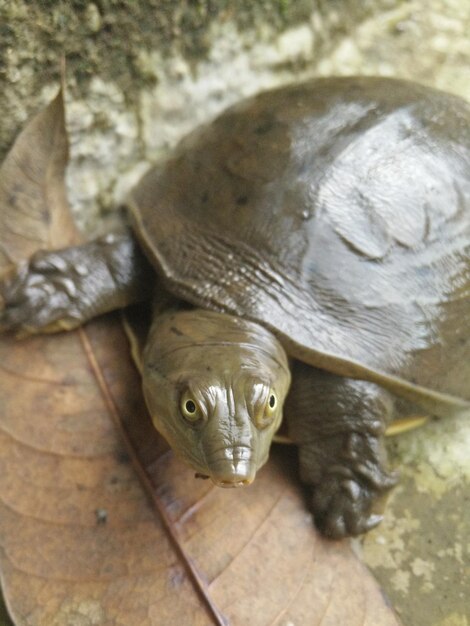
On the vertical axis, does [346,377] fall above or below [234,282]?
below

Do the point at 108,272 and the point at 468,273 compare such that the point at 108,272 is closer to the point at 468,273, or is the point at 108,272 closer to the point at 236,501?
the point at 236,501

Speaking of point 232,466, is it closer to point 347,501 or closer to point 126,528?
point 126,528

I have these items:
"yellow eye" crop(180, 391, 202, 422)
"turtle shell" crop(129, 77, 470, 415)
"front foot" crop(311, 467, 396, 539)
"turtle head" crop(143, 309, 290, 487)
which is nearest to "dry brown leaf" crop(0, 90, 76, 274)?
"turtle shell" crop(129, 77, 470, 415)

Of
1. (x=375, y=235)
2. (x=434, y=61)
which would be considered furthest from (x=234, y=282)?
(x=434, y=61)

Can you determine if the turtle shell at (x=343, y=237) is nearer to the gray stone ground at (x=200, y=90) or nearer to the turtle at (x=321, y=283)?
the turtle at (x=321, y=283)

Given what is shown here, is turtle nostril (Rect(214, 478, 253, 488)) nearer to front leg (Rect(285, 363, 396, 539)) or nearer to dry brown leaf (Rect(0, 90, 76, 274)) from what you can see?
front leg (Rect(285, 363, 396, 539))

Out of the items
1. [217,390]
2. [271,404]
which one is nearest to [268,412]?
[271,404]
